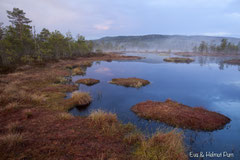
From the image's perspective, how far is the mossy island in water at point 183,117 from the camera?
10000 millimetres

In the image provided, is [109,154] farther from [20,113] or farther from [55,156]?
[20,113]

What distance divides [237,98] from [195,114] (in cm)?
1314

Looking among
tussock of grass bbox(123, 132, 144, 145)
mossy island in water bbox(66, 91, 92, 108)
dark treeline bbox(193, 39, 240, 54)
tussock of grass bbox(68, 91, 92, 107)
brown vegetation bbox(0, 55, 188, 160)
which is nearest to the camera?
brown vegetation bbox(0, 55, 188, 160)

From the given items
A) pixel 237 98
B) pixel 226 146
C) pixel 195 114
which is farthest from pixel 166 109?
pixel 237 98

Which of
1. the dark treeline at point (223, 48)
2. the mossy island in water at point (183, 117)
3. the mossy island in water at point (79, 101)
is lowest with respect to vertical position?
the mossy island in water at point (183, 117)

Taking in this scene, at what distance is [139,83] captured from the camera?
2273cm

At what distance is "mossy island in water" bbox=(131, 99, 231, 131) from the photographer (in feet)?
32.8

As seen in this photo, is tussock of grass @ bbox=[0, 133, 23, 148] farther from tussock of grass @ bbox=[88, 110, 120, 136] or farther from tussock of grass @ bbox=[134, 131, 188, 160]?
tussock of grass @ bbox=[134, 131, 188, 160]

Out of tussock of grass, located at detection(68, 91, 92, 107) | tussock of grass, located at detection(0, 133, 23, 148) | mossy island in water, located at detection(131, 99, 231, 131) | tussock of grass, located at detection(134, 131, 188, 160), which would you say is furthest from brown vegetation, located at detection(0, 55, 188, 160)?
tussock of grass, located at detection(68, 91, 92, 107)

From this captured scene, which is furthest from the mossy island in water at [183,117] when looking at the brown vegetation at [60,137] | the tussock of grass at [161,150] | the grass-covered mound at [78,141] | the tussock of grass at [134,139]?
the tussock of grass at [134,139]

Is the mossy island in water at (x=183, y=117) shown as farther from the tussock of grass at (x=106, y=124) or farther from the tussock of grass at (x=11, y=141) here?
the tussock of grass at (x=11, y=141)

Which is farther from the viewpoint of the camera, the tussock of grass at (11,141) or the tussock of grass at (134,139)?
the tussock of grass at (134,139)

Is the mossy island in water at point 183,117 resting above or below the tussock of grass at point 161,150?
below

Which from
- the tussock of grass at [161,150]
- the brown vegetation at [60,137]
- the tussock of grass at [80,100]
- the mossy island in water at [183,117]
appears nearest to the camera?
the brown vegetation at [60,137]
